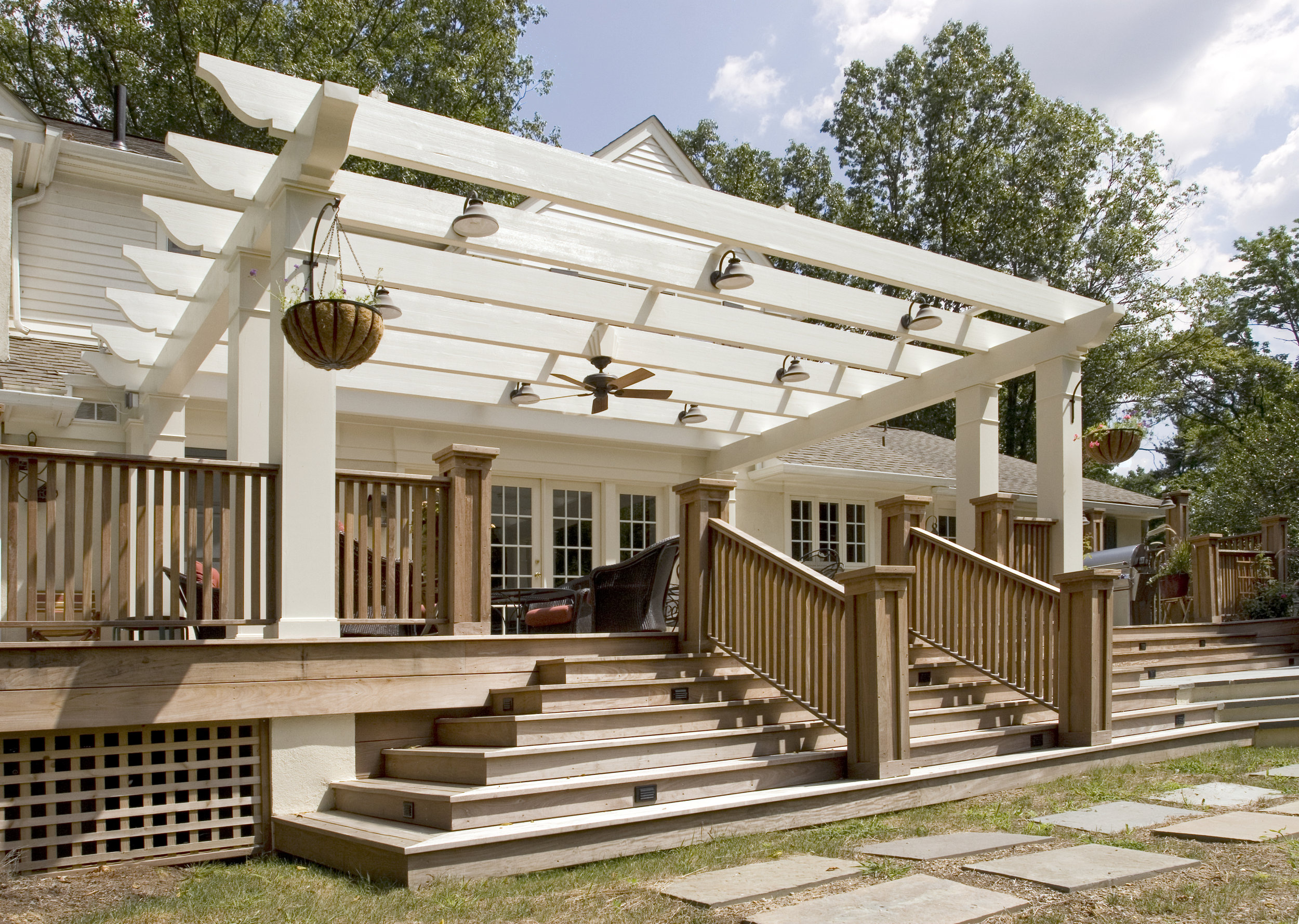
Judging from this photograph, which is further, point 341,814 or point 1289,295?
point 1289,295

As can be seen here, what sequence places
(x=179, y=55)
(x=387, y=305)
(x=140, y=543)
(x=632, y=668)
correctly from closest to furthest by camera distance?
(x=140, y=543) < (x=632, y=668) < (x=387, y=305) < (x=179, y=55)

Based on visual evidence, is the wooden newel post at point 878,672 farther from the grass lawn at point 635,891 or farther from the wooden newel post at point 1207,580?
the wooden newel post at point 1207,580

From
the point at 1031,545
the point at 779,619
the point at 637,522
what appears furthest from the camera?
the point at 637,522

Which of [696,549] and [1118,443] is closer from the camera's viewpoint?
[696,549]

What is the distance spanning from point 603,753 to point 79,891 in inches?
89.6

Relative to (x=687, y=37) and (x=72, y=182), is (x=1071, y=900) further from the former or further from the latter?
(x=687, y=37)

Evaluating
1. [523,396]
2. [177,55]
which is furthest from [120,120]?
[177,55]

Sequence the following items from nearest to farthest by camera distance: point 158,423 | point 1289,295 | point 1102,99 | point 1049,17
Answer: point 158,423 → point 1049,17 → point 1102,99 → point 1289,295

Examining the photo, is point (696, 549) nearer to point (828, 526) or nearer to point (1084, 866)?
point (1084, 866)

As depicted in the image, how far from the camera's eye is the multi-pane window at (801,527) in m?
14.0

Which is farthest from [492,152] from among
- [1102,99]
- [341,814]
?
[1102,99]

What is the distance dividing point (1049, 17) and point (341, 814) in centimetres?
1652

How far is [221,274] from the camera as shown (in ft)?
23.4

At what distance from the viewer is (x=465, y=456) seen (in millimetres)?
6199
